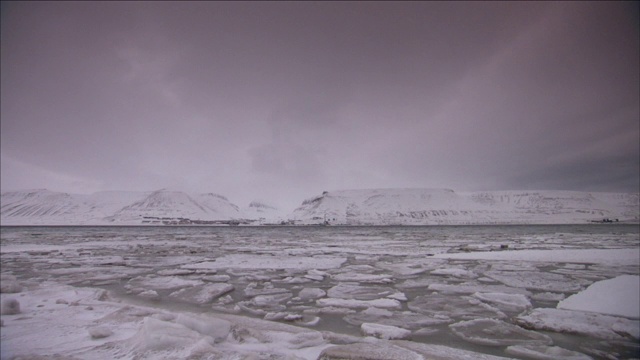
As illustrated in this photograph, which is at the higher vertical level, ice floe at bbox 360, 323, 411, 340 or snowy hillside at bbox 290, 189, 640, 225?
snowy hillside at bbox 290, 189, 640, 225

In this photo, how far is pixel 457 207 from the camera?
128 m

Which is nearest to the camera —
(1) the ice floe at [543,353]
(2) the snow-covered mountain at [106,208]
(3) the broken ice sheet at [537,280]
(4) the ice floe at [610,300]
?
(1) the ice floe at [543,353]

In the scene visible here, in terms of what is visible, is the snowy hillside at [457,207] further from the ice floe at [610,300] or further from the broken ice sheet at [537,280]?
the ice floe at [610,300]

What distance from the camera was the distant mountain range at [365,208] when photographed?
111488mm

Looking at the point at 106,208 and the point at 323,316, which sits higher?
the point at 106,208

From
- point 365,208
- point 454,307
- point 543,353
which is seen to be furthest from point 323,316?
point 365,208

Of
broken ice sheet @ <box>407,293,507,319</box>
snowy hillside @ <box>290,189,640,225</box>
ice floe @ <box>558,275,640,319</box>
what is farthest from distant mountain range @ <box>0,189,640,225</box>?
broken ice sheet @ <box>407,293,507,319</box>

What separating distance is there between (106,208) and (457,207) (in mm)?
147947

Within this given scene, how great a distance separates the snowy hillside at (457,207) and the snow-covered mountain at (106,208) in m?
49.9

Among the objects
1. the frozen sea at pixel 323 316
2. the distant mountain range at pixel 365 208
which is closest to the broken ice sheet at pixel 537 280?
the frozen sea at pixel 323 316

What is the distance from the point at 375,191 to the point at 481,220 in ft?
167

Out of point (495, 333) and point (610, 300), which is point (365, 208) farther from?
point (495, 333)

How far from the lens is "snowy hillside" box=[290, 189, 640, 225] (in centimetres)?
11494

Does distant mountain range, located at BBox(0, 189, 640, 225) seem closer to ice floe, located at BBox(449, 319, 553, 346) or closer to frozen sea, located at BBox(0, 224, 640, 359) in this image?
frozen sea, located at BBox(0, 224, 640, 359)
